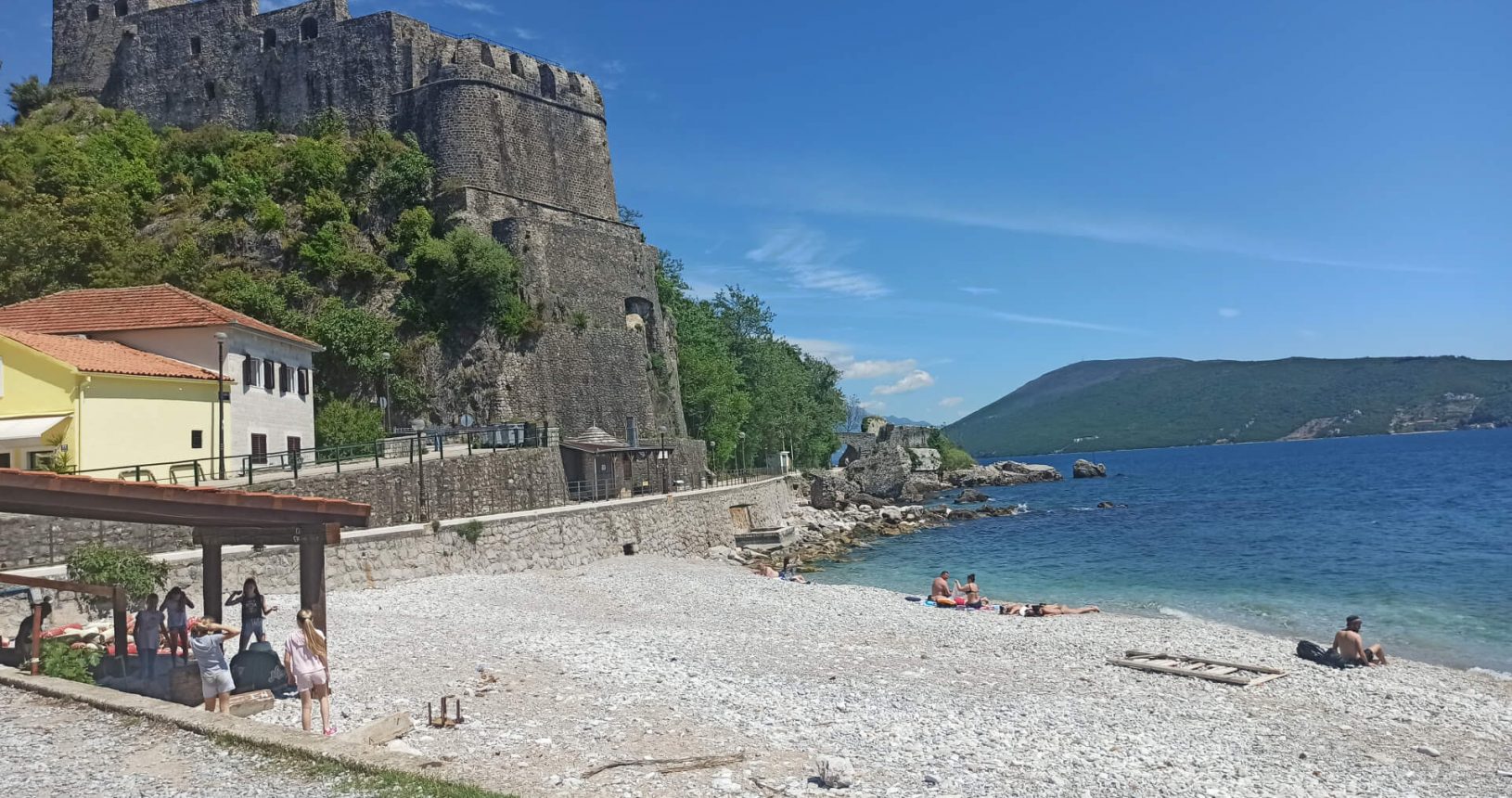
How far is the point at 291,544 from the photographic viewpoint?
36.1 ft

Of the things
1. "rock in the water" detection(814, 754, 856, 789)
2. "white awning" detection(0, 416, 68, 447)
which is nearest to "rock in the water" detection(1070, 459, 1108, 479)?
"white awning" detection(0, 416, 68, 447)

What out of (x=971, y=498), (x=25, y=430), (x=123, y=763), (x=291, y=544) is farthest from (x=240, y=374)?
(x=971, y=498)

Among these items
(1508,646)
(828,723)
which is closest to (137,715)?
(828,723)

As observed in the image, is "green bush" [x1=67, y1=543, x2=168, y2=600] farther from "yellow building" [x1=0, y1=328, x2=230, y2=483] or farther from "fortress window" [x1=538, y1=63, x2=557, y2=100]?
"fortress window" [x1=538, y1=63, x2=557, y2=100]

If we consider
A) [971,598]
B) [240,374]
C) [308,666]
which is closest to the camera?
[308,666]

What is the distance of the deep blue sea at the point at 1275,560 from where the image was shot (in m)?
23.5

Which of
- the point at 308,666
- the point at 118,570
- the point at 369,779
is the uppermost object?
the point at 118,570

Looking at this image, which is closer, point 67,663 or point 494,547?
point 67,663

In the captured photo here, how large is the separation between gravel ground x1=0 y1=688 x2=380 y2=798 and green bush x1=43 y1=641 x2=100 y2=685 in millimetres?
1563

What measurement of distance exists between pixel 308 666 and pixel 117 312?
22911 millimetres

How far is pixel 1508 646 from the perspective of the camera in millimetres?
20094

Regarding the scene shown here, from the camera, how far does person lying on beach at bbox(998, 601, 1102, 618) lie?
22.4 m

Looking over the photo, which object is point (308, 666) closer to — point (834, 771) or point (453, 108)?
point (834, 771)

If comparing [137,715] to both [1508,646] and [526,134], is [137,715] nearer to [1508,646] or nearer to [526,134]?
[1508,646]
